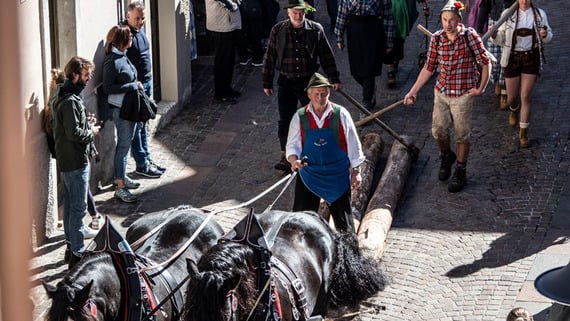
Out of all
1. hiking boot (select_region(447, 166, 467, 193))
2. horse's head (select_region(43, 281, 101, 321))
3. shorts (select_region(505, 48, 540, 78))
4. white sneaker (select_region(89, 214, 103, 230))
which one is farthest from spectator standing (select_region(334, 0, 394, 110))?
horse's head (select_region(43, 281, 101, 321))

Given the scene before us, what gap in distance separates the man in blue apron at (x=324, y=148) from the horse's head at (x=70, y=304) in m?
3.14

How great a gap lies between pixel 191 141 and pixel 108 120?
5.92 feet

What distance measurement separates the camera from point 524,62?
35.0ft

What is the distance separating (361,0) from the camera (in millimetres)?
11906

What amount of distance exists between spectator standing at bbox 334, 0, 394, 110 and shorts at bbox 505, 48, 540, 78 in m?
1.95

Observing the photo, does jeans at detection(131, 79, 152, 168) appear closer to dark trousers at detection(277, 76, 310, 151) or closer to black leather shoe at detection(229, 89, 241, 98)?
dark trousers at detection(277, 76, 310, 151)

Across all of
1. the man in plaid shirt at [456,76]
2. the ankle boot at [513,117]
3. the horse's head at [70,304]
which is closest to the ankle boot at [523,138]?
the ankle boot at [513,117]

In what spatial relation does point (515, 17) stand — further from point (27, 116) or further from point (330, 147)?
point (27, 116)

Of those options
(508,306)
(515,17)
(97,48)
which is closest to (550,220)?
(508,306)

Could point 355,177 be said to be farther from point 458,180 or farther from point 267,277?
point 458,180

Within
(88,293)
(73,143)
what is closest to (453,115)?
(73,143)

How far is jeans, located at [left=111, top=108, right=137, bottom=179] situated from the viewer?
977 cm

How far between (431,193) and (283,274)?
4.57m

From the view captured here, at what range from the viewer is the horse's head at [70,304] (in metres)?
4.27
